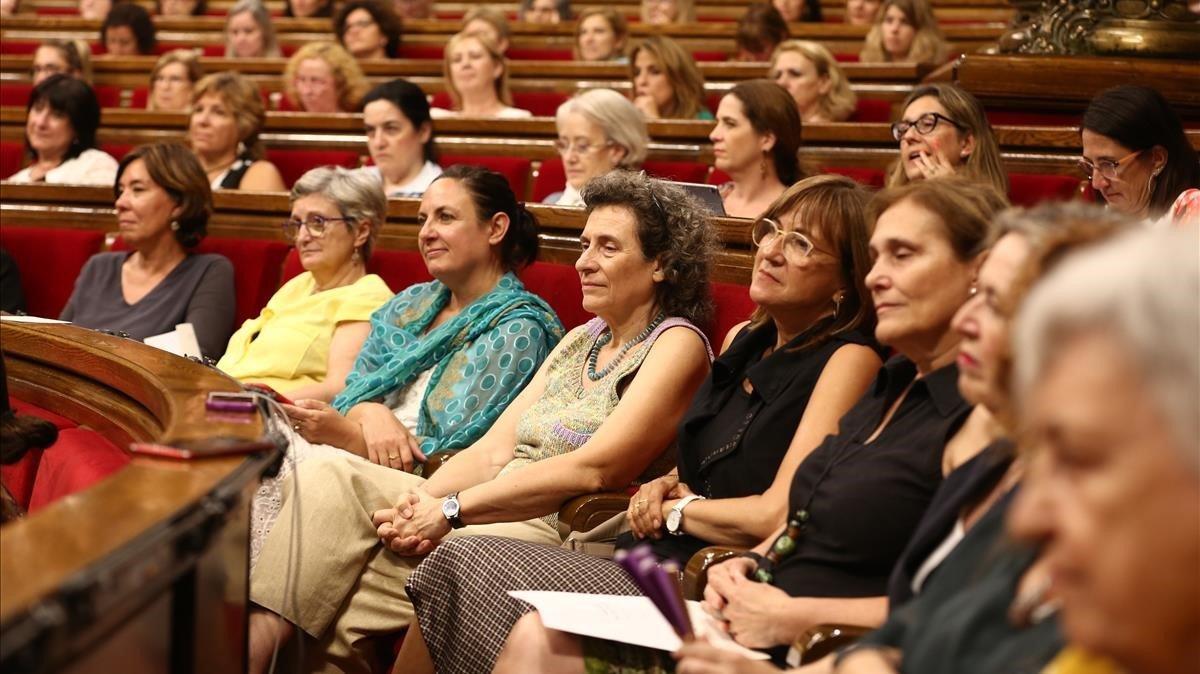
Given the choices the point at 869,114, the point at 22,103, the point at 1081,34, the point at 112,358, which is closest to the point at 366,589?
the point at 112,358

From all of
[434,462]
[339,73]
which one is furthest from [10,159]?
[434,462]

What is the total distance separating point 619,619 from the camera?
1445 mm

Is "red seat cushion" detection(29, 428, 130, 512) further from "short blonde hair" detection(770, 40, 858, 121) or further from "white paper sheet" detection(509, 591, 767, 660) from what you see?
"short blonde hair" detection(770, 40, 858, 121)

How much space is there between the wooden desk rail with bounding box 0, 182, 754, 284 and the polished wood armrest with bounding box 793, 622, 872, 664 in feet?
3.92

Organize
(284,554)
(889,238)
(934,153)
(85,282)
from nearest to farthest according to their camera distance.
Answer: (889,238), (284,554), (934,153), (85,282)

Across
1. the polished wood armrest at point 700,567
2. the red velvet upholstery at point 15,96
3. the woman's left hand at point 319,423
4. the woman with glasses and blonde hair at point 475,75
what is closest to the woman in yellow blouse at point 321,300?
the woman's left hand at point 319,423

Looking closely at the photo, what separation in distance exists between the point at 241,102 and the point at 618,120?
102 centimetres

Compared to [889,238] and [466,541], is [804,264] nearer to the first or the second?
[889,238]

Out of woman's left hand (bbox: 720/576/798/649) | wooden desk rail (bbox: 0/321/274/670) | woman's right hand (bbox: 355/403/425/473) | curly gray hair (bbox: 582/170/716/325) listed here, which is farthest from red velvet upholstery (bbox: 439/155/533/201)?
woman's left hand (bbox: 720/576/798/649)

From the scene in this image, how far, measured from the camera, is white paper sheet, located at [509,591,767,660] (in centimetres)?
137

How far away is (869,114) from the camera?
11.8ft

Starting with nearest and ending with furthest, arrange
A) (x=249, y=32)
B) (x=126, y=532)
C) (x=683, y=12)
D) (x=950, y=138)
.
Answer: (x=126, y=532) → (x=950, y=138) → (x=249, y=32) → (x=683, y=12)

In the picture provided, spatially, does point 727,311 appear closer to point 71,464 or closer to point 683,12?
point 71,464

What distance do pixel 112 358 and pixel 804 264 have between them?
0.81 metres
